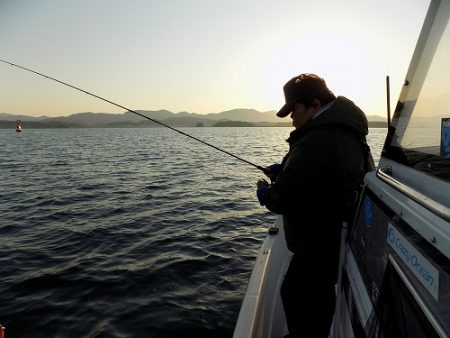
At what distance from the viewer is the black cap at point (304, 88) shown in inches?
130

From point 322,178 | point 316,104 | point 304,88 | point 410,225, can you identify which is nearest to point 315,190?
point 322,178

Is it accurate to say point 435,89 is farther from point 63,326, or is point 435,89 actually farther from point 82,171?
point 82,171

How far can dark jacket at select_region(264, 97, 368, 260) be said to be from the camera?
2891 mm

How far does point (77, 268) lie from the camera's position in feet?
25.7

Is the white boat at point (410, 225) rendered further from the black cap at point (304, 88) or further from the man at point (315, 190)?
the black cap at point (304, 88)

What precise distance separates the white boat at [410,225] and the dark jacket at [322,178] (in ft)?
0.72

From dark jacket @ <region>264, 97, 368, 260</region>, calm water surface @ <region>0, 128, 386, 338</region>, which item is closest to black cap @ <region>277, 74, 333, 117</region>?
dark jacket @ <region>264, 97, 368, 260</region>

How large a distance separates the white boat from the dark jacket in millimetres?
221

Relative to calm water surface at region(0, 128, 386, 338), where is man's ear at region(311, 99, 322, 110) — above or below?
above

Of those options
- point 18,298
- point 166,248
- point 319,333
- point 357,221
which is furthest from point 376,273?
point 166,248

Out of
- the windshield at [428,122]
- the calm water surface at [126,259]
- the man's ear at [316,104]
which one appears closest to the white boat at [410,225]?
the windshield at [428,122]

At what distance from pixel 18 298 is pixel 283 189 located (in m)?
5.98

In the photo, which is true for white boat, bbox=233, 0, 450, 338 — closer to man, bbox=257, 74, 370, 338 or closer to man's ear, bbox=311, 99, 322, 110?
man, bbox=257, 74, 370, 338

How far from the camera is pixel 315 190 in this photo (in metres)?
2.97
